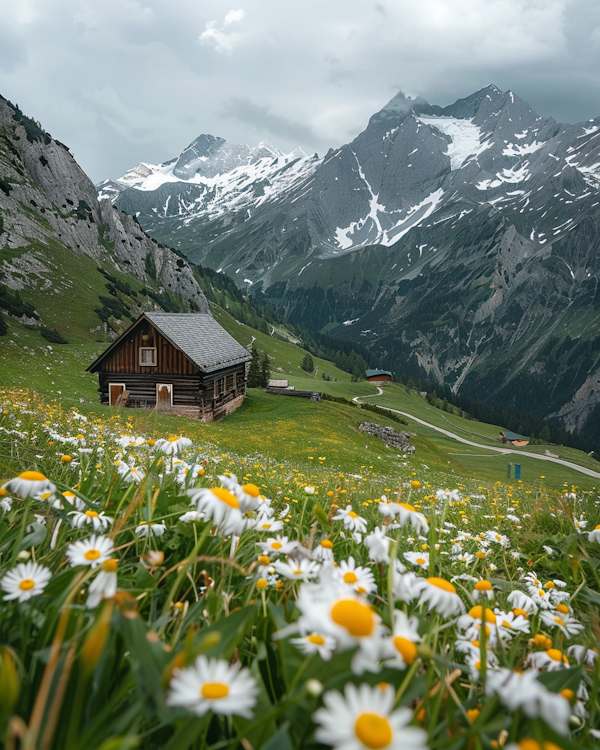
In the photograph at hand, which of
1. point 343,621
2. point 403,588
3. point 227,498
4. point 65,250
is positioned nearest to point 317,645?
point 343,621

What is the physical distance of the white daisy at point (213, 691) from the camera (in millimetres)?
871

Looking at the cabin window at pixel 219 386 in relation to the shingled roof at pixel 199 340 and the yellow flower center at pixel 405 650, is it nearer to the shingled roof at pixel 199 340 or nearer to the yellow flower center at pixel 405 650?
the shingled roof at pixel 199 340

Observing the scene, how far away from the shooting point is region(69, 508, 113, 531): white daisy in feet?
8.25

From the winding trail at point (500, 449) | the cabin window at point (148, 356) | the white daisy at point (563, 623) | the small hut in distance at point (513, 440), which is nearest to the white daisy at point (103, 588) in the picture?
the white daisy at point (563, 623)

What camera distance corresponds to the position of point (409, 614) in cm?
250

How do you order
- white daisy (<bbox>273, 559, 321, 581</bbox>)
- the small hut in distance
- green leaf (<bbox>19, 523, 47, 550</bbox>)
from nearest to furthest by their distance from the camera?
white daisy (<bbox>273, 559, 321, 581</bbox>) < green leaf (<bbox>19, 523, 47, 550</bbox>) < the small hut in distance

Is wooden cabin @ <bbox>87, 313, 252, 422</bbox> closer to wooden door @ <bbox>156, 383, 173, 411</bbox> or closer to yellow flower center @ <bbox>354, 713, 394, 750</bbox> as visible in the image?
wooden door @ <bbox>156, 383, 173, 411</bbox>

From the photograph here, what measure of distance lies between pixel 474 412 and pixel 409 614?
179466 millimetres

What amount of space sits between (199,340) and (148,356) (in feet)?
16.1

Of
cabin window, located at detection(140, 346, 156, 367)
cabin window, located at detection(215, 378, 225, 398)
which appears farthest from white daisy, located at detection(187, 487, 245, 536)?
cabin window, located at detection(215, 378, 225, 398)

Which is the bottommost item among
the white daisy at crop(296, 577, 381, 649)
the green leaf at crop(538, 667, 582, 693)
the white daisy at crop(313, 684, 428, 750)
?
the green leaf at crop(538, 667, 582, 693)

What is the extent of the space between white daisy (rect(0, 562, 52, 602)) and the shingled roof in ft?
109

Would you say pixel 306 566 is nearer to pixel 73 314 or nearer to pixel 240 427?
pixel 240 427

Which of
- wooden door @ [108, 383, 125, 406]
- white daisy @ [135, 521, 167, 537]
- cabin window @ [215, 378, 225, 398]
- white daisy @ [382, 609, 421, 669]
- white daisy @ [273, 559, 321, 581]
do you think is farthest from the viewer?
cabin window @ [215, 378, 225, 398]
